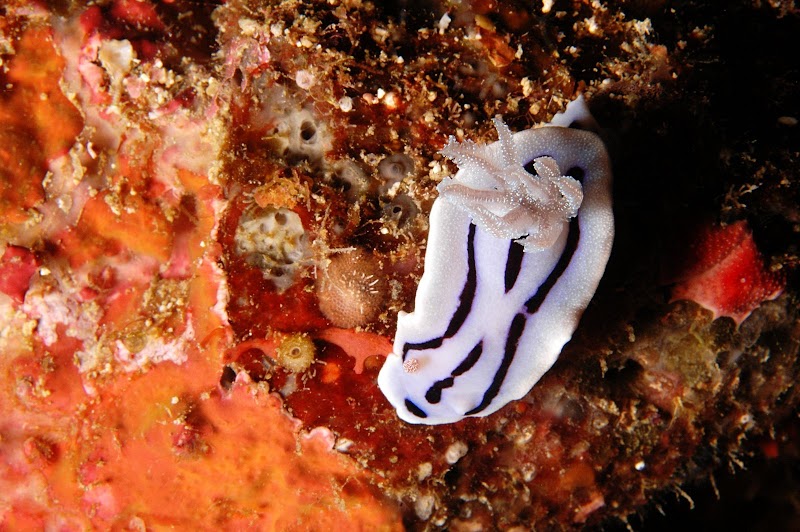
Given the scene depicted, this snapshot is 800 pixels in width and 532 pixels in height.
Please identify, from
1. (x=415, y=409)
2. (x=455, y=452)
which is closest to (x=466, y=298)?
(x=415, y=409)

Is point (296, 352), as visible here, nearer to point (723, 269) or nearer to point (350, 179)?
point (350, 179)

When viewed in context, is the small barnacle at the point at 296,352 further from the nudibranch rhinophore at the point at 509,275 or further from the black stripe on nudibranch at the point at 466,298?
the black stripe on nudibranch at the point at 466,298

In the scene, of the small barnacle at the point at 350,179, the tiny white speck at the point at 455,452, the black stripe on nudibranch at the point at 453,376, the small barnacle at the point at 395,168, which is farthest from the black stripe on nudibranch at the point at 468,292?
the tiny white speck at the point at 455,452

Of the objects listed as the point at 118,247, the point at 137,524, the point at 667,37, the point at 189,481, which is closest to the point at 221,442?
the point at 189,481

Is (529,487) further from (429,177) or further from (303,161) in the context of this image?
(303,161)

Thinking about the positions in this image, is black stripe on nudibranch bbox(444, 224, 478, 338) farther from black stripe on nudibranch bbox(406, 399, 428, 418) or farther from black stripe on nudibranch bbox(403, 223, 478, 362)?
black stripe on nudibranch bbox(406, 399, 428, 418)

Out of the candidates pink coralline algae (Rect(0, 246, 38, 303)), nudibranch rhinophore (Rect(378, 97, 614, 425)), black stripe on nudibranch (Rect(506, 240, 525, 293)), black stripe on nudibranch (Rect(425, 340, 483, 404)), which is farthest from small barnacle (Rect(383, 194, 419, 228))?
pink coralline algae (Rect(0, 246, 38, 303))
